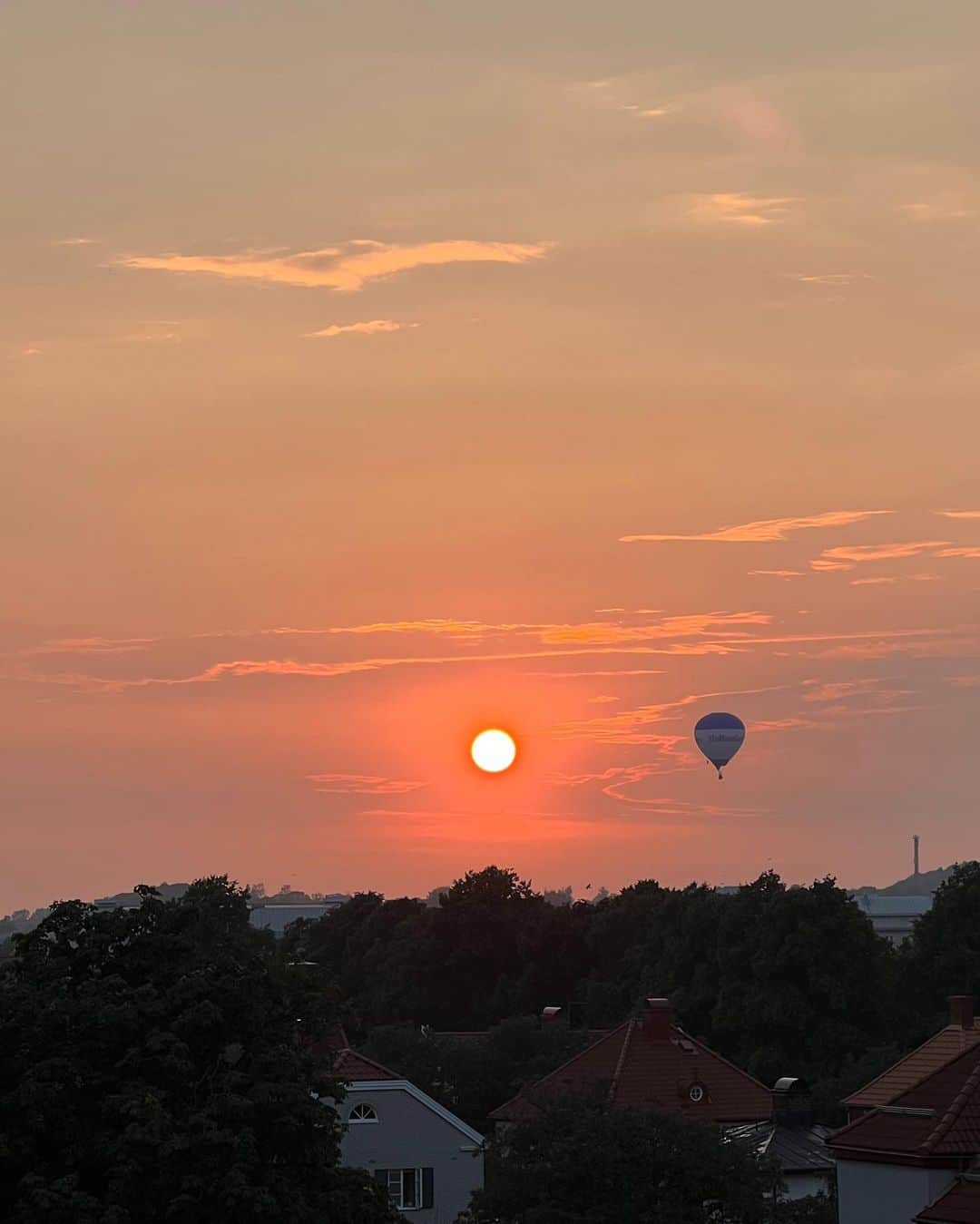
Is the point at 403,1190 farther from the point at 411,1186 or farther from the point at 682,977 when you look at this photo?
the point at 682,977

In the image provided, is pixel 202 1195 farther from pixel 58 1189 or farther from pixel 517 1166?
pixel 517 1166

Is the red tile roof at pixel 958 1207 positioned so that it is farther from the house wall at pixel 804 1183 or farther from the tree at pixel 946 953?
the tree at pixel 946 953

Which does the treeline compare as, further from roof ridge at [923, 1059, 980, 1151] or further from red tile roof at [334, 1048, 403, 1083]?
roof ridge at [923, 1059, 980, 1151]

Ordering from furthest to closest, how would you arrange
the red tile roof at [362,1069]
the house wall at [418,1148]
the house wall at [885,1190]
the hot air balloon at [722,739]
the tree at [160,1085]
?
the hot air balloon at [722,739]
the house wall at [418,1148]
the red tile roof at [362,1069]
the house wall at [885,1190]
the tree at [160,1085]

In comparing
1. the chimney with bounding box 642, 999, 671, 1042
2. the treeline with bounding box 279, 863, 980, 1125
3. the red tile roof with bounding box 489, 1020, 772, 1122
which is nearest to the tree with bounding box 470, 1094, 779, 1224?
the red tile roof with bounding box 489, 1020, 772, 1122

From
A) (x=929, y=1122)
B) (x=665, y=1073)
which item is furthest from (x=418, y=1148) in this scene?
(x=929, y=1122)

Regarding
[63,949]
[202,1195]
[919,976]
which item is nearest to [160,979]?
[63,949]

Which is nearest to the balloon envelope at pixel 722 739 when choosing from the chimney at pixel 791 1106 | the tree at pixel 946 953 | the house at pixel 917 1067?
the tree at pixel 946 953
